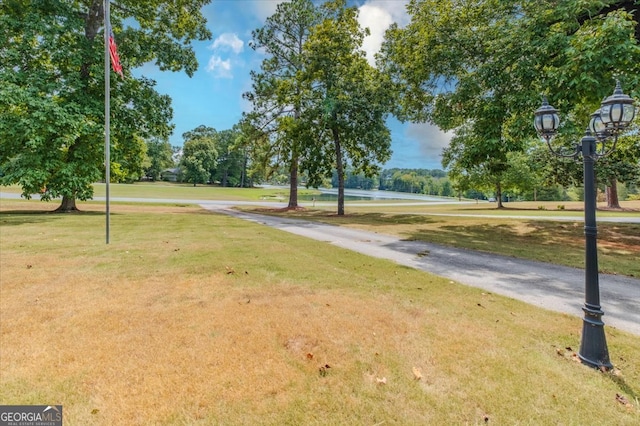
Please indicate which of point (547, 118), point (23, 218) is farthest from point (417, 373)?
point (23, 218)

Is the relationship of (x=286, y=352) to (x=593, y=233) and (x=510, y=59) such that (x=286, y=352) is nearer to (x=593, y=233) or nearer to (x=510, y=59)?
(x=593, y=233)

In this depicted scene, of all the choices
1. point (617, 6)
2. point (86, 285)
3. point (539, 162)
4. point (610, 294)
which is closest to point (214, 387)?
point (86, 285)

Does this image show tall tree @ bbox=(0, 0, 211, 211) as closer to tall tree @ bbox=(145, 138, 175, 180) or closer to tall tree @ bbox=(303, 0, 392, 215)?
tall tree @ bbox=(303, 0, 392, 215)

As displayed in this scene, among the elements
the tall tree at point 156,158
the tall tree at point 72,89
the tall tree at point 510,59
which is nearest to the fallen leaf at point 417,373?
the tall tree at point 510,59

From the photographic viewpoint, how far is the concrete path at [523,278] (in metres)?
4.40

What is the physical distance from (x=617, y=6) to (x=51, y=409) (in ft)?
53.2

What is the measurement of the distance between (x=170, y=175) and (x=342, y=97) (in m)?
76.3

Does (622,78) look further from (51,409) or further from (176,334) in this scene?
(51,409)

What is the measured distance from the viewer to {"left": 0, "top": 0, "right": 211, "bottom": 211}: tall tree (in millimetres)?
12180

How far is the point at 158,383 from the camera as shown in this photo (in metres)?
2.43

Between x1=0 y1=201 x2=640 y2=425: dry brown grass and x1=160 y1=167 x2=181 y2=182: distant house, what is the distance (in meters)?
82.9

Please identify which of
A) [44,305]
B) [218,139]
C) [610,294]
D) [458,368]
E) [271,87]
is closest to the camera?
[458,368]

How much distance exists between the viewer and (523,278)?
594 centimetres

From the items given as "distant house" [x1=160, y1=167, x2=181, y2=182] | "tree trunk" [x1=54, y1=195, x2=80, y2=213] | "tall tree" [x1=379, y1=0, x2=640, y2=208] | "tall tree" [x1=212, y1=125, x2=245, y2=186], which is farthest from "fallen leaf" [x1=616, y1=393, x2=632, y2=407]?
"distant house" [x1=160, y1=167, x2=181, y2=182]
